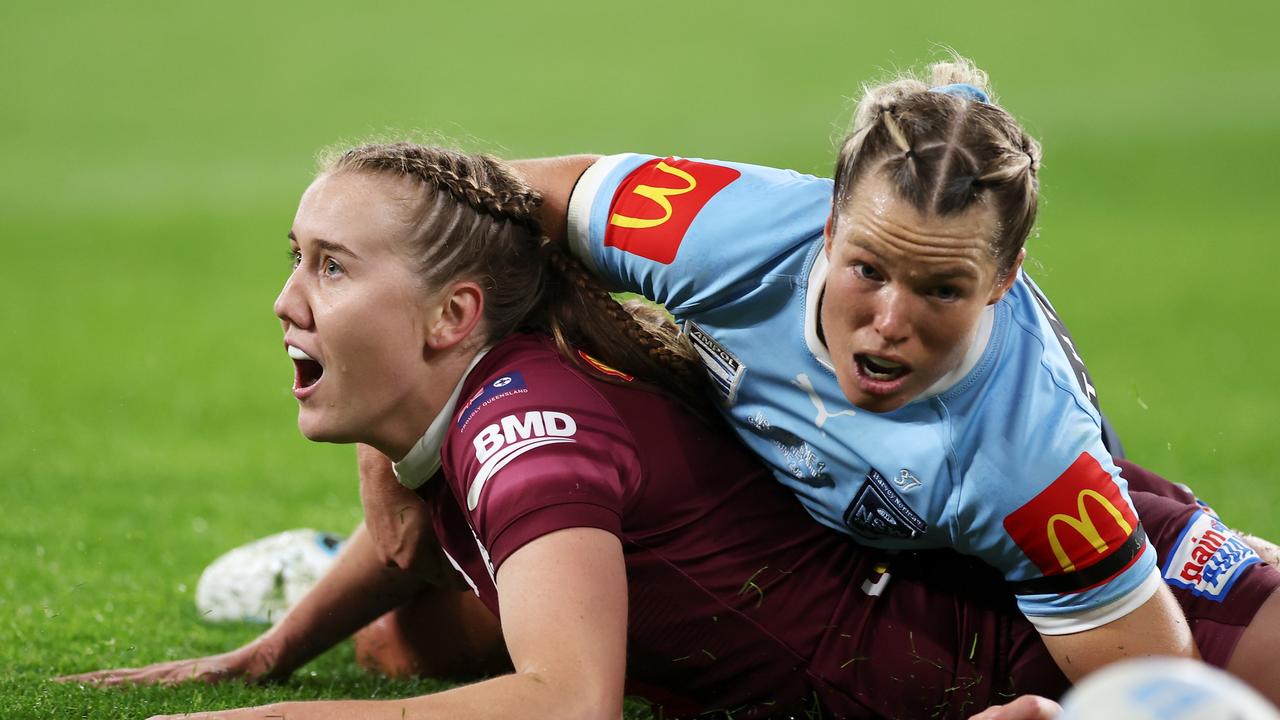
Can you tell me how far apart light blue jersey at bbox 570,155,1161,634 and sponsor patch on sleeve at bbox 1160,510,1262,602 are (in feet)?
1.22

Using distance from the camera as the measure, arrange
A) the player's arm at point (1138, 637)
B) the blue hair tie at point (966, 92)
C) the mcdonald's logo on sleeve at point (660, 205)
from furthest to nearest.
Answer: the mcdonald's logo on sleeve at point (660, 205) → the blue hair tie at point (966, 92) → the player's arm at point (1138, 637)

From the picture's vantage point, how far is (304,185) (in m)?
19.9

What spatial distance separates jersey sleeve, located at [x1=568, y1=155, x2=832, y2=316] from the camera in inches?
143

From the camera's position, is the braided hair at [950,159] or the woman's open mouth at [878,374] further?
the woman's open mouth at [878,374]

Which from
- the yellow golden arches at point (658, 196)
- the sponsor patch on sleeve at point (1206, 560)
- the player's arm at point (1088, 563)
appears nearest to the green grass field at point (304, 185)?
the yellow golden arches at point (658, 196)

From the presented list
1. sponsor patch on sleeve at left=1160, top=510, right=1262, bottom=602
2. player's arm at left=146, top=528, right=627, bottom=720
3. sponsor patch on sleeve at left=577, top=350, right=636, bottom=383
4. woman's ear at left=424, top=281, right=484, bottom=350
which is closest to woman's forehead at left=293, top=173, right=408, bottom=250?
woman's ear at left=424, top=281, right=484, bottom=350

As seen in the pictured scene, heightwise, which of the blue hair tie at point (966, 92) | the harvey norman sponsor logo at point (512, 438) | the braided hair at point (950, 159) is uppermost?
the blue hair tie at point (966, 92)

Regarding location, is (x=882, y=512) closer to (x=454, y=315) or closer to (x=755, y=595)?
(x=755, y=595)

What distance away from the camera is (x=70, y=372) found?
10.6 meters

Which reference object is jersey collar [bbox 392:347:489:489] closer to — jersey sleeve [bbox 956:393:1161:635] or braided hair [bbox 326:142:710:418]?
braided hair [bbox 326:142:710:418]

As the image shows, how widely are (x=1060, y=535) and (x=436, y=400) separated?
1.45 meters

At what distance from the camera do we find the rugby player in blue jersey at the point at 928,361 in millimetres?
3195

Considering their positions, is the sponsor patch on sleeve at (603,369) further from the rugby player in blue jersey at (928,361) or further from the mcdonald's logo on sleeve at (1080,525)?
the mcdonald's logo on sleeve at (1080,525)

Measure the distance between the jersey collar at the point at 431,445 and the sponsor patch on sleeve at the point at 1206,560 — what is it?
1.77 meters
